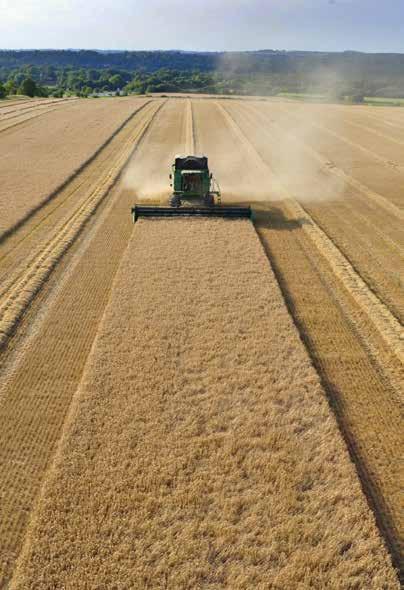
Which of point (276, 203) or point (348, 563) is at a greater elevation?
point (276, 203)

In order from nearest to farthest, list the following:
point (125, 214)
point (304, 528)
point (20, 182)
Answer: point (304, 528), point (125, 214), point (20, 182)

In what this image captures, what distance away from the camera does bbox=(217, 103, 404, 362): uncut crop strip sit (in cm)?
1084

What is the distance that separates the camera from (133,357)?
32.1ft

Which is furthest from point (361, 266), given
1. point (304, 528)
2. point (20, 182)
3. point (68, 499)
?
point (20, 182)

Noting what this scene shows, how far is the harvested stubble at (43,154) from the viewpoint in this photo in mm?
21016

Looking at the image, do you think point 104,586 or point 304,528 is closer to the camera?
point 104,586

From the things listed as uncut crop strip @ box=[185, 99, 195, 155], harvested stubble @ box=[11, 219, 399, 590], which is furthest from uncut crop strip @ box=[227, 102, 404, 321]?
uncut crop strip @ box=[185, 99, 195, 155]

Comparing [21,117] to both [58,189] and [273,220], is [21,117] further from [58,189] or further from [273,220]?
[273,220]

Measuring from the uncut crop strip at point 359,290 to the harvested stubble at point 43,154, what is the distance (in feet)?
36.5

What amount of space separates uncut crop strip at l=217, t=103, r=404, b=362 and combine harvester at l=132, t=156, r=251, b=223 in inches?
109

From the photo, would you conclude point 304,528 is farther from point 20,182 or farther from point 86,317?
point 20,182

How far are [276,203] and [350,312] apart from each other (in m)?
10.2

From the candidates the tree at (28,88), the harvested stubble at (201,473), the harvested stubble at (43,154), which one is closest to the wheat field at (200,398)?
the harvested stubble at (201,473)

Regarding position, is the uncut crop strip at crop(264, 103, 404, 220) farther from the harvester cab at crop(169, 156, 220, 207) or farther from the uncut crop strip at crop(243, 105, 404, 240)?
the harvester cab at crop(169, 156, 220, 207)
